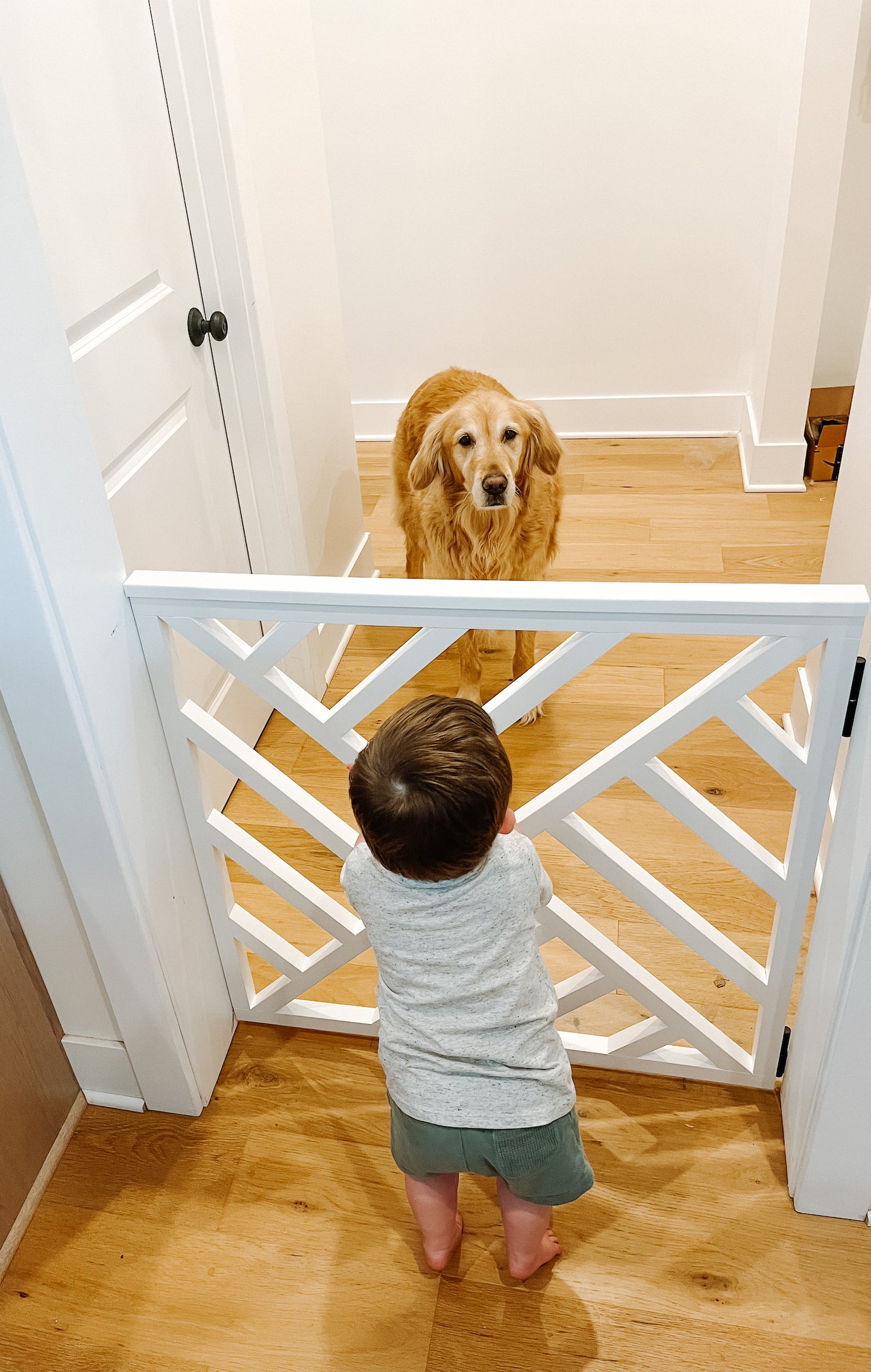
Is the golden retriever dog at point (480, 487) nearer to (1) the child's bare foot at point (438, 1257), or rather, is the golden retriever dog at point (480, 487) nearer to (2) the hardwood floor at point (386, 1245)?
(2) the hardwood floor at point (386, 1245)

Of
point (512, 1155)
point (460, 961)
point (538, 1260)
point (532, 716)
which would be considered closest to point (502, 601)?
point (460, 961)

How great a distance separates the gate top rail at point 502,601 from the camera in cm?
96

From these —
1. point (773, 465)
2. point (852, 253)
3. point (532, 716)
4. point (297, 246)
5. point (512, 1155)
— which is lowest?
point (532, 716)

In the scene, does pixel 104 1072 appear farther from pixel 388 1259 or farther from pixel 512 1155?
pixel 512 1155

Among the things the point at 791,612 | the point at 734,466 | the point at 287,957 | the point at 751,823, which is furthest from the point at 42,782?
the point at 734,466

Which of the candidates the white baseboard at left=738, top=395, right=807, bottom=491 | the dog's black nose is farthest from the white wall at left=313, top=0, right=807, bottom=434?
the dog's black nose

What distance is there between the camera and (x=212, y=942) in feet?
4.61

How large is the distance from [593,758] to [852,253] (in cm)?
249

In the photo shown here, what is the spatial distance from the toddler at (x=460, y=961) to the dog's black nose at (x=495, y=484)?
1119 millimetres

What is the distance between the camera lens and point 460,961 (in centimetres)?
94

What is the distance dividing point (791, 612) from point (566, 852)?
92 centimetres

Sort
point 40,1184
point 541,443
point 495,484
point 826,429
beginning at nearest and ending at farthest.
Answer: point 40,1184 → point 495,484 → point 541,443 → point 826,429

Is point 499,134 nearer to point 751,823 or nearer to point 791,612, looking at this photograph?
point 751,823

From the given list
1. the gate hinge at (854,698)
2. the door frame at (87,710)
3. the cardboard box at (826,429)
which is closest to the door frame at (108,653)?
the door frame at (87,710)
